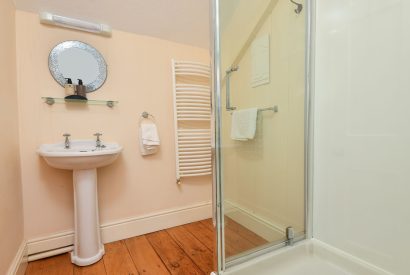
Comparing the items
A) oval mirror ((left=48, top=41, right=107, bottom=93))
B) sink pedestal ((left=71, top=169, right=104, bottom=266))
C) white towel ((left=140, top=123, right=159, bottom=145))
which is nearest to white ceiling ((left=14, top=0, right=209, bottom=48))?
oval mirror ((left=48, top=41, right=107, bottom=93))

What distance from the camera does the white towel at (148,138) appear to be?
1.83m

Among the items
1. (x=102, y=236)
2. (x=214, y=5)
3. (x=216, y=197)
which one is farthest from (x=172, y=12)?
(x=102, y=236)

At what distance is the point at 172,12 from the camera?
1.80 meters

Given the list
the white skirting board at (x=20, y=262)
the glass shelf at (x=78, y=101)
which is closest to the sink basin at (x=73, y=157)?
the glass shelf at (x=78, y=101)

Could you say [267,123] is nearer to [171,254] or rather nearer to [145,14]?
[171,254]

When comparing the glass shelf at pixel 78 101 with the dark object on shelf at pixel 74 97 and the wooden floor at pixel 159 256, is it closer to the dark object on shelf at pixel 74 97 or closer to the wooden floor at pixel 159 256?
the dark object on shelf at pixel 74 97

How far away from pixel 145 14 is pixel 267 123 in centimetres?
134

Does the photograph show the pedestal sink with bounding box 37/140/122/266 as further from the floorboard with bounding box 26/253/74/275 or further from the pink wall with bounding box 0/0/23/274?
the pink wall with bounding box 0/0/23/274

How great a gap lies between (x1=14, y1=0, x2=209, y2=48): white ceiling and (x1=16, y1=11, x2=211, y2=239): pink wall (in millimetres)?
74

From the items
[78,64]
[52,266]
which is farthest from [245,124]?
[52,266]

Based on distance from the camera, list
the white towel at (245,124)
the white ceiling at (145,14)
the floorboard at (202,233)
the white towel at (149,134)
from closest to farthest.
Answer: the white towel at (245,124)
the white ceiling at (145,14)
the floorboard at (202,233)
the white towel at (149,134)

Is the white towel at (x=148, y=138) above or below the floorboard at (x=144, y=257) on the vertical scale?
above

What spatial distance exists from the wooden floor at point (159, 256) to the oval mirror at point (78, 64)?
4.22ft

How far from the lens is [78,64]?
5.42 feet
